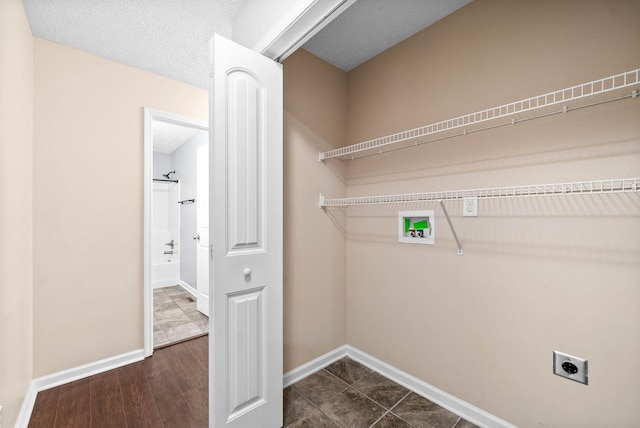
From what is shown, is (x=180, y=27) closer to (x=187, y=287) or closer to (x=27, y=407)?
(x=27, y=407)

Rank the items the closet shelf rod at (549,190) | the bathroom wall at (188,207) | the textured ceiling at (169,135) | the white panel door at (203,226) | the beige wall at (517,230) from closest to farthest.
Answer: the closet shelf rod at (549,190)
the beige wall at (517,230)
the white panel door at (203,226)
the textured ceiling at (169,135)
the bathroom wall at (188,207)

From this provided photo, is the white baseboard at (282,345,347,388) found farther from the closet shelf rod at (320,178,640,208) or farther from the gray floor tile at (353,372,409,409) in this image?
the closet shelf rod at (320,178,640,208)

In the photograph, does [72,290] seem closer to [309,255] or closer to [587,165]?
[309,255]

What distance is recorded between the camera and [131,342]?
2.25 m

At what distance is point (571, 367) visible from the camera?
1269 millimetres

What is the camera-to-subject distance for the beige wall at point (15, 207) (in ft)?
4.18

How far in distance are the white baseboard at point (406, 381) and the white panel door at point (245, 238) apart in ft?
1.68

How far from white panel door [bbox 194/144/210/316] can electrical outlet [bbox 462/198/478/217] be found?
2.82 meters

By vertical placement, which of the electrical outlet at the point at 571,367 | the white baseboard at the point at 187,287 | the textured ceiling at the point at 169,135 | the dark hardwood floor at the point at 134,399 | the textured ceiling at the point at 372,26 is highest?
the textured ceiling at the point at 372,26

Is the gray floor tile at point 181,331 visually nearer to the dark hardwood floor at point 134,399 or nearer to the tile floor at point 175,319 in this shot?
the tile floor at point 175,319

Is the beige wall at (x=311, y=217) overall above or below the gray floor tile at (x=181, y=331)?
above

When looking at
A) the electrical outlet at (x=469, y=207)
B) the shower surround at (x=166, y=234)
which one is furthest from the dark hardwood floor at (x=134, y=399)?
the shower surround at (x=166, y=234)

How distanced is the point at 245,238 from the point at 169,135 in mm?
3490

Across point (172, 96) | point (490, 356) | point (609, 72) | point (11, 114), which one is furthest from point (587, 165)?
point (172, 96)
